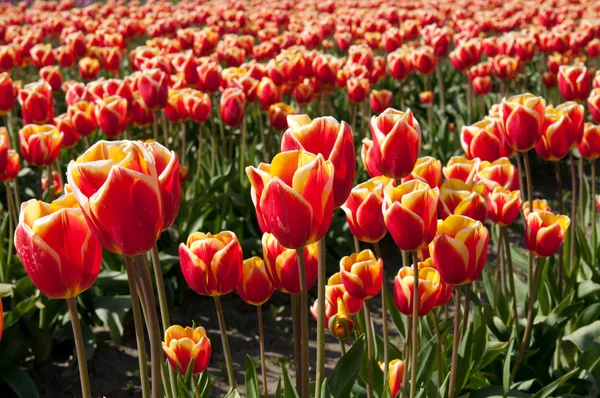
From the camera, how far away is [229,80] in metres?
4.68

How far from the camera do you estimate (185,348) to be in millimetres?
1873

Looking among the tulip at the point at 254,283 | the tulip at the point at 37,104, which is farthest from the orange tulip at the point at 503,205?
the tulip at the point at 37,104

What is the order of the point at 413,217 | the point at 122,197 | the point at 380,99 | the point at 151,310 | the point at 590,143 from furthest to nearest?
the point at 380,99, the point at 590,143, the point at 413,217, the point at 151,310, the point at 122,197

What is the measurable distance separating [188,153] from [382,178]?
147 inches

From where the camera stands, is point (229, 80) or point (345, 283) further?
point (229, 80)

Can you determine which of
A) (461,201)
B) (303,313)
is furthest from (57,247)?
(461,201)

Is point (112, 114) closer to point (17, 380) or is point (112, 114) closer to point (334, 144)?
point (17, 380)

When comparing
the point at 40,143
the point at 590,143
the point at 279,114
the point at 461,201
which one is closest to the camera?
the point at 461,201

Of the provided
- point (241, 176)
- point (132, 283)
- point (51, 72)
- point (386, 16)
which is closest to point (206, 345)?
point (132, 283)

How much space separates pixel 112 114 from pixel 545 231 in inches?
86.6

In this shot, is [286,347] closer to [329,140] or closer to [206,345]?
[206,345]

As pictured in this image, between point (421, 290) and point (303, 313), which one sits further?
point (421, 290)

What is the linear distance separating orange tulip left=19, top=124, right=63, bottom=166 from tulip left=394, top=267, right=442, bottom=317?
2019 mm

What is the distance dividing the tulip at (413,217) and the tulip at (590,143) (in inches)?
67.2
